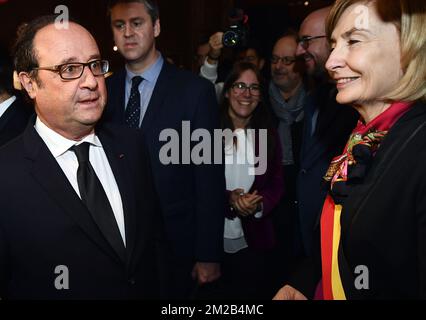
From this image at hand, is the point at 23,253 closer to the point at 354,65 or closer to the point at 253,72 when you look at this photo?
the point at 354,65

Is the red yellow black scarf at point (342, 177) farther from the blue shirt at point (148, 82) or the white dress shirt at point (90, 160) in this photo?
the blue shirt at point (148, 82)

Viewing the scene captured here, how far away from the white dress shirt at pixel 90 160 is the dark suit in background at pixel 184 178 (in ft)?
1.65

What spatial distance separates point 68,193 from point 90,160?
7.6 inches

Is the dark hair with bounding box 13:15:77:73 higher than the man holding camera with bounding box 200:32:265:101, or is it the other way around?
the man holding camera with bounding box 200:32:265:101

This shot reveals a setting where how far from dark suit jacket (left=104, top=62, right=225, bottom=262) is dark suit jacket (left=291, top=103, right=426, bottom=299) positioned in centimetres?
103

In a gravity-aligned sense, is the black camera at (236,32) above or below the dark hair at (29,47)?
above

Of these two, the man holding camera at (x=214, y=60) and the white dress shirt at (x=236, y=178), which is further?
the man holding camera at (x=214, y=60)

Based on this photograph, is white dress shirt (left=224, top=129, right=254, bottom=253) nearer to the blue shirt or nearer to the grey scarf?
the grey scarf

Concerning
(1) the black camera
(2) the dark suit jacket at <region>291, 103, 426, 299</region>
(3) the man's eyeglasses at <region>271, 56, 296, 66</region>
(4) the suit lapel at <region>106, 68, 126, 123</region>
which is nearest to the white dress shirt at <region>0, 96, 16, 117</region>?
(4) the suit lapel at <region>106, 68, 126, 123</region>

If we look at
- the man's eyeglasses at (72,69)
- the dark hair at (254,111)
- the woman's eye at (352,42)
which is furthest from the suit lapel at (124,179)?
the dark hair at (254,111)

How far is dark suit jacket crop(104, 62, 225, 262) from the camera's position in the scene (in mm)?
1936

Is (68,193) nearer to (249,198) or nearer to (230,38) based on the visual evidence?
(249,198)

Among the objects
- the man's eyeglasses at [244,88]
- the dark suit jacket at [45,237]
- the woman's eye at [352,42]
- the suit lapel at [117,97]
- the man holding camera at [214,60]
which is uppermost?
the man holding camera at [214,60]

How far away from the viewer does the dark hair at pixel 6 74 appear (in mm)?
1954
